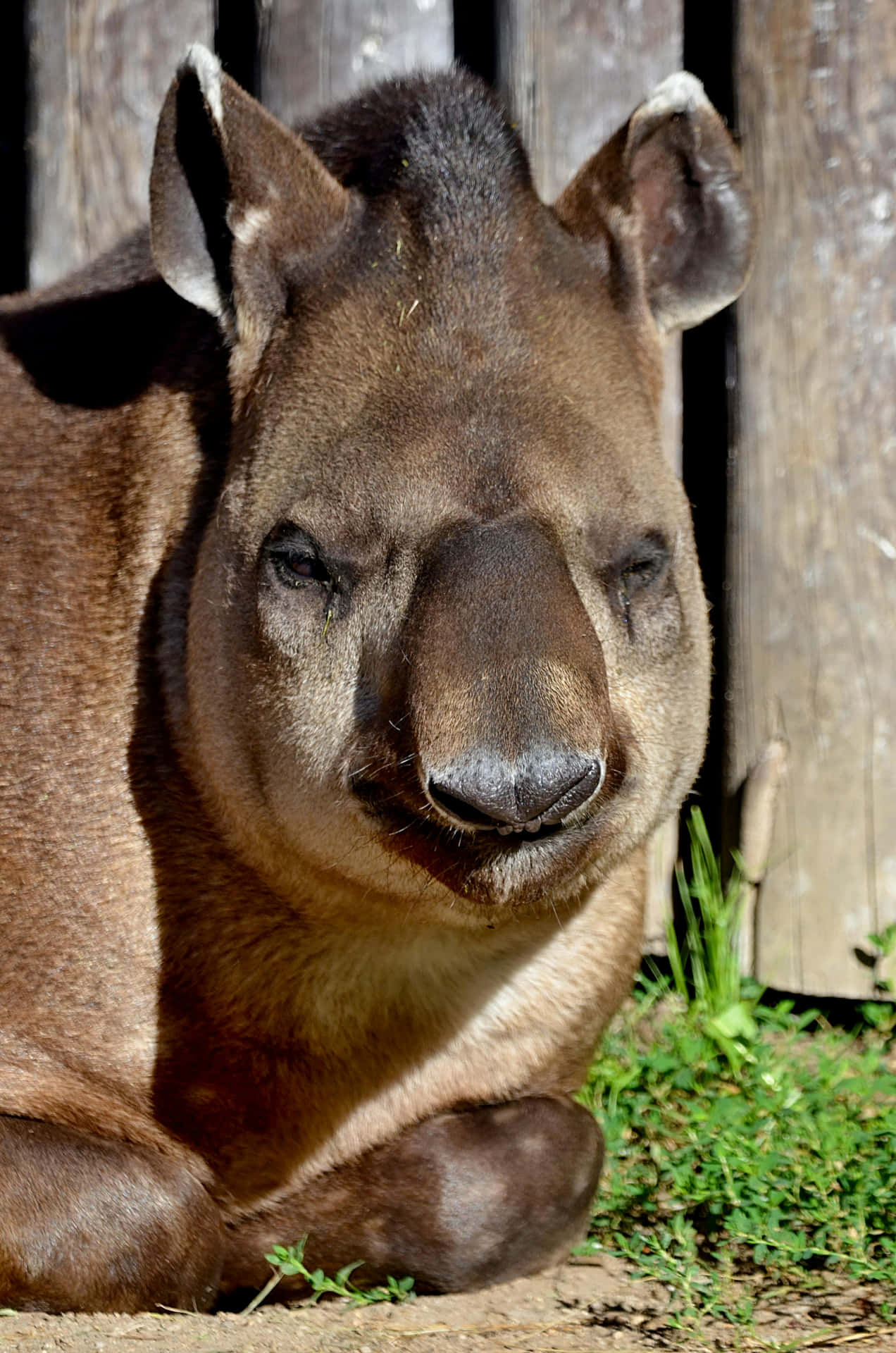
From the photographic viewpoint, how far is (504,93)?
17.5 ft

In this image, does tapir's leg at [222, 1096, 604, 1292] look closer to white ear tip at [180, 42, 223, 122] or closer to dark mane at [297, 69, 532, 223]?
dark mane at [297, 69, 532, 223]

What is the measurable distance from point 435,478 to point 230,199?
0.88 meters

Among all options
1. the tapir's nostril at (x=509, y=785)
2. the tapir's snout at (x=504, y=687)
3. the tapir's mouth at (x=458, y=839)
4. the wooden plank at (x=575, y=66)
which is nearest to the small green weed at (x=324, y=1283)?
the tapir's mouth at (x=458, y=839)

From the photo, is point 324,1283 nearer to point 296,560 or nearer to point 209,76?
point 296,560

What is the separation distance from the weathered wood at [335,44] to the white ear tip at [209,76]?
1830mm

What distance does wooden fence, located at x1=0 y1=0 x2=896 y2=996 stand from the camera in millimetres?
5109

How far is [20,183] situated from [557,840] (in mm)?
4445

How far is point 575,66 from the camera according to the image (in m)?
5.25

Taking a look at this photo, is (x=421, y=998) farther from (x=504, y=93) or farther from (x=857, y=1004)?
(x=504, y=93)

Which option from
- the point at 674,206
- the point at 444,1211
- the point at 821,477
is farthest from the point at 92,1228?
the point at 821,477

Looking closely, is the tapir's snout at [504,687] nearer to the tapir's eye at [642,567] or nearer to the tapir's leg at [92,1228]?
the tapir's eye at [642,567]

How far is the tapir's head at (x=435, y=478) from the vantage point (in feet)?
9.94

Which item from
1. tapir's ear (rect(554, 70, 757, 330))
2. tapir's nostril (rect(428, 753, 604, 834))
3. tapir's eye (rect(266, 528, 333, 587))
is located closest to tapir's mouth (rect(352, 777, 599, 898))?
tapir's nostril (rect(428, 753, 604, 834))

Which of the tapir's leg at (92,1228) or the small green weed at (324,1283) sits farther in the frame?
the small green weed at (324,1283)
